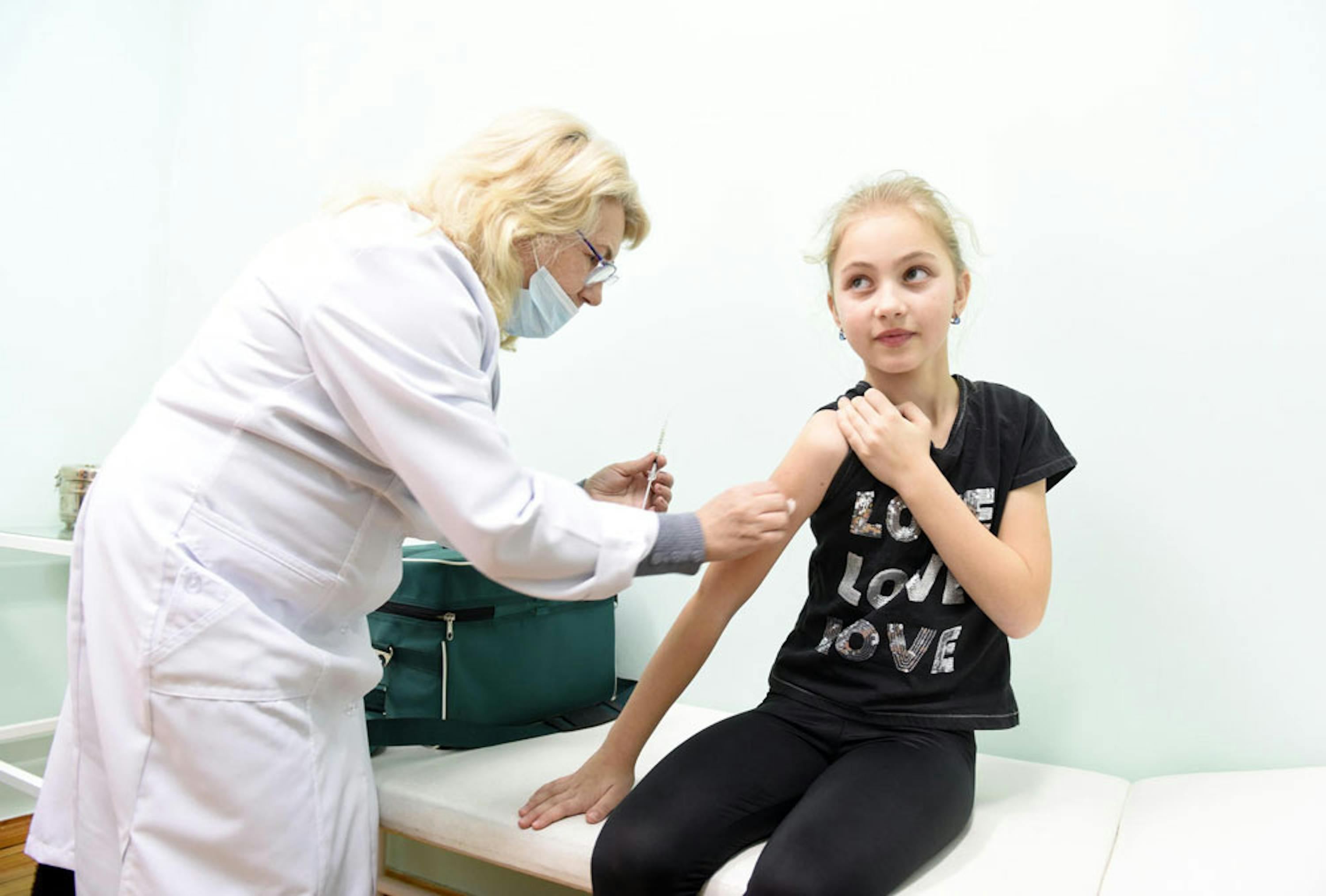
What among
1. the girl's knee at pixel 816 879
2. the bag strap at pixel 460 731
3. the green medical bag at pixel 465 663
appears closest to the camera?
the girl's knee at pixel 816 879

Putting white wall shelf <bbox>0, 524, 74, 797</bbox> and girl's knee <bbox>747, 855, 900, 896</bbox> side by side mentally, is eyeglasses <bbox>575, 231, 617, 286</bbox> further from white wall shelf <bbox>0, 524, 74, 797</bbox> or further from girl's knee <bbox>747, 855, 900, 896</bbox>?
white wall shelf <bbox>0, 524, 74, 797</bbox>

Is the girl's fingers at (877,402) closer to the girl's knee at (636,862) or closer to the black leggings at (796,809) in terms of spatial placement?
the black leggings at (796,809)

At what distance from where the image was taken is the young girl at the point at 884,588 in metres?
1.27

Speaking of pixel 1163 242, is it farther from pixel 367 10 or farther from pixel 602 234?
pixel 367 10

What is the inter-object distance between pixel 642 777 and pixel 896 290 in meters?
0.83

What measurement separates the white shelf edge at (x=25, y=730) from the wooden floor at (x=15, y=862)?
214 millimetres

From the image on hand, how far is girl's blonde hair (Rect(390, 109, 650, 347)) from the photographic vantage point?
1.29 metres

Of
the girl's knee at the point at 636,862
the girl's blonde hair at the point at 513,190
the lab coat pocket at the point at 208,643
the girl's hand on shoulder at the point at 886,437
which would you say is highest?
the girl's blonde hair at the point at 513,190

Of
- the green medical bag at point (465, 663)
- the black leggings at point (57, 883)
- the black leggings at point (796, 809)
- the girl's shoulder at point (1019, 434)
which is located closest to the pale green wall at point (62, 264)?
the green medical bag at point (465, 663)

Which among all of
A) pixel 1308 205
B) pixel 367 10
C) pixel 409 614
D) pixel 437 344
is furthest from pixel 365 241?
pixel 367 10

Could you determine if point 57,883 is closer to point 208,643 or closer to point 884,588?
point 208,643

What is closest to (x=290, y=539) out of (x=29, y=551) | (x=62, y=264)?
(x=29, y=551)

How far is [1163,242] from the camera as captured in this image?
5.29 feet

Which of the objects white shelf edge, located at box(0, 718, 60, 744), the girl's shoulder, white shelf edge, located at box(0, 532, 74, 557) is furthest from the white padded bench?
white shelf edge, located at box(0, 718, 60, 744)
